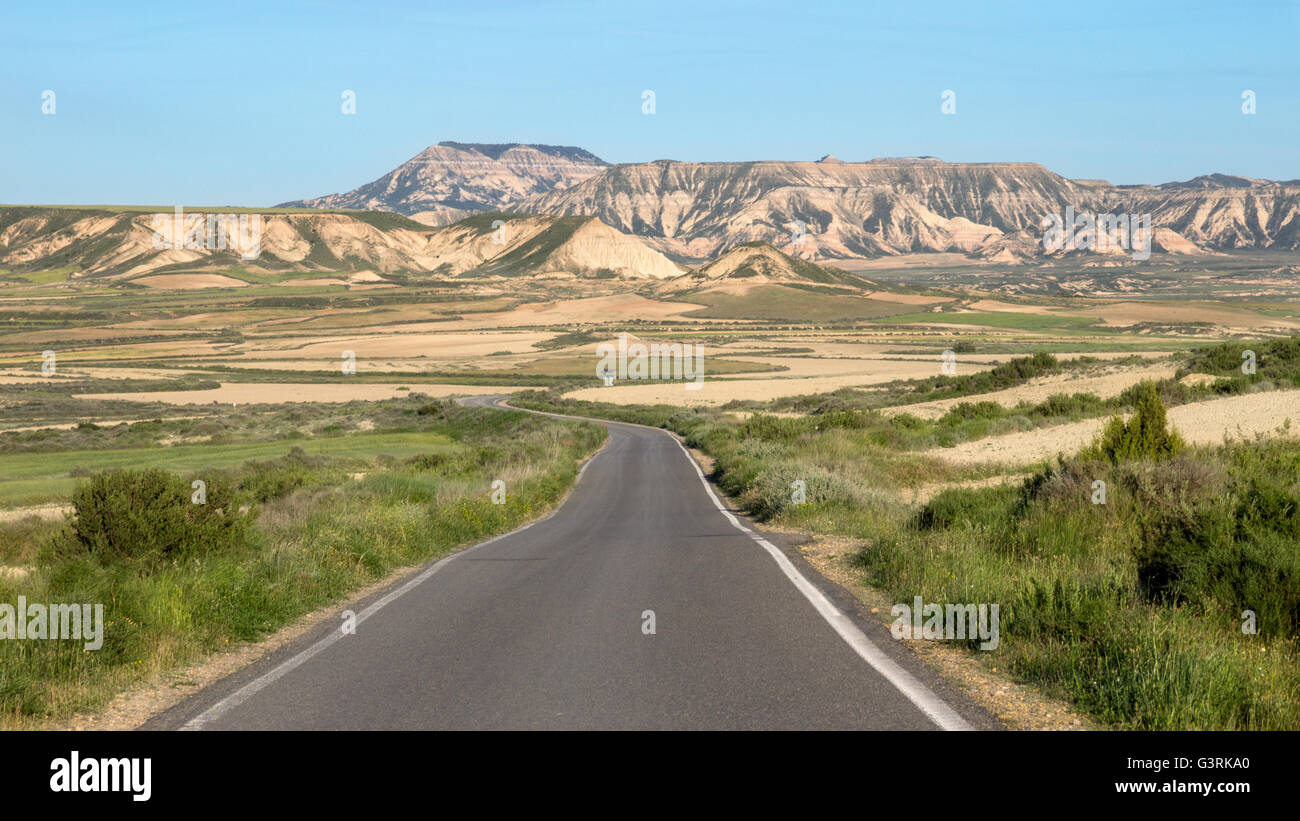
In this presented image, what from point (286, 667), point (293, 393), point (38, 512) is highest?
point (286, 667)

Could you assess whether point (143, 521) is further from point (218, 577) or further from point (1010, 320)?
point (1010, 320)

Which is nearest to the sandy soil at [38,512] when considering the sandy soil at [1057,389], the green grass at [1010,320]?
the sandy soil at [1057,389]

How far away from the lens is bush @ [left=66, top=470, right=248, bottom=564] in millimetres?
11680

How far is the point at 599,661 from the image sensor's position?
319 inches

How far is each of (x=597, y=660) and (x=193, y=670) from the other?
3.22 meters

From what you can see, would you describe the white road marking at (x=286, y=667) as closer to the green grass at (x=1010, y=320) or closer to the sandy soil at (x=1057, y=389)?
the sandy soil at (x=1057, y=389)

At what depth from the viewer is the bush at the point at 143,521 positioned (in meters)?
11.7

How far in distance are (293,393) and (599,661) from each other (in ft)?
305

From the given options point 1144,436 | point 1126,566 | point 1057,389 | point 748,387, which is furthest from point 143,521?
point 748,387

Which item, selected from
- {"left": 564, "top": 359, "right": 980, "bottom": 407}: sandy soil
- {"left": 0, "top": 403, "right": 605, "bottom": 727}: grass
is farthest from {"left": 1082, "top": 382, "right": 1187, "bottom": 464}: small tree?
{"left": 564, "top": 359, "right": 980, "bottom": 407}: sandy soil

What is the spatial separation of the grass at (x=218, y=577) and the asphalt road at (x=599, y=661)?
712 millimetres

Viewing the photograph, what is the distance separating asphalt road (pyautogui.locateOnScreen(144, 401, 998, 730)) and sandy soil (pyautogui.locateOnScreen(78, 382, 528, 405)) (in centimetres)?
8182

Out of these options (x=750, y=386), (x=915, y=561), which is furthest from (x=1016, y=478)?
(x=750, y=386)

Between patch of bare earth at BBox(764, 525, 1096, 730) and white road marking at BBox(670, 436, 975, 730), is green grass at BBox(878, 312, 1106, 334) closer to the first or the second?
white road marking at BBox(670, 436, 975, 730)
